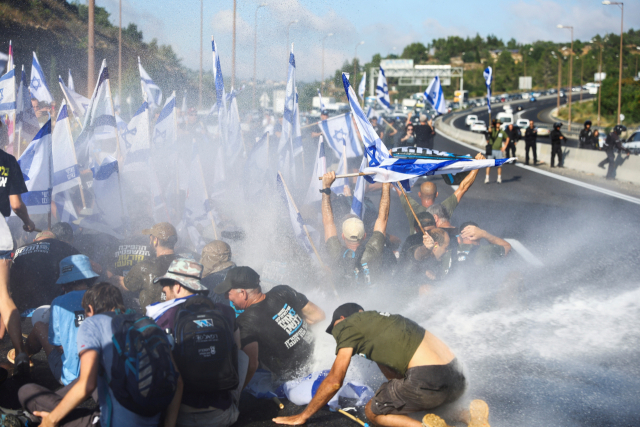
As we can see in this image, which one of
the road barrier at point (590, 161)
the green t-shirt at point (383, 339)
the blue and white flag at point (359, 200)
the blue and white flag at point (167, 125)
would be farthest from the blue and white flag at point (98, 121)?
the road barrier at point (590, 161)

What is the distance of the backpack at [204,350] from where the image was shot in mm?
3727

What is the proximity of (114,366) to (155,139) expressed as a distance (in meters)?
6.49

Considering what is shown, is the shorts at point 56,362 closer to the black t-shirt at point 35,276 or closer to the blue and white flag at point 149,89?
the black t-shirt at point 35,276

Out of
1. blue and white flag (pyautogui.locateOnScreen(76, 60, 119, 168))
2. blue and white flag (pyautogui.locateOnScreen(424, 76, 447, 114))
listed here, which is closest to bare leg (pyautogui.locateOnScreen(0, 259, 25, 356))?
blue and white flag (pyautogui.locateOnScreen(76, 60, 119, 168))

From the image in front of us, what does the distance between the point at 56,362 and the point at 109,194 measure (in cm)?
358

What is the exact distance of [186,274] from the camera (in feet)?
14.1

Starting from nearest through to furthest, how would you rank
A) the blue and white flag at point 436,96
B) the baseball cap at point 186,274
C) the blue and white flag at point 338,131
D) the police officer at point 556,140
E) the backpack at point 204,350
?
the backpack at point 204,350
the baseball cap at point 186,274
the blue and white flag at point 338,131
the blue and white flag at point 436,96
the police officer at point 556,140

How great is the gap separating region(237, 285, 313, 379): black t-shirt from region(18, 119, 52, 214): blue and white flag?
361cm

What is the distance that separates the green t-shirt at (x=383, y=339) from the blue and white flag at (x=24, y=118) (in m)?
7.58

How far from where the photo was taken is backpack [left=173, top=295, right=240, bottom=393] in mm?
3727

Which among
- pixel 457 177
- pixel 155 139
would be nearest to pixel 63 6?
pixel 155 139

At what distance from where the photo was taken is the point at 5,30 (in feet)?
117

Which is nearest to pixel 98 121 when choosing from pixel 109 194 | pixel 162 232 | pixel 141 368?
pixel 109 194

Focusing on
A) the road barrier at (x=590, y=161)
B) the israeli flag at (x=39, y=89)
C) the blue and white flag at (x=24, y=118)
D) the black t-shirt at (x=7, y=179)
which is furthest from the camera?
the road barrier at (x=590, y=161)
